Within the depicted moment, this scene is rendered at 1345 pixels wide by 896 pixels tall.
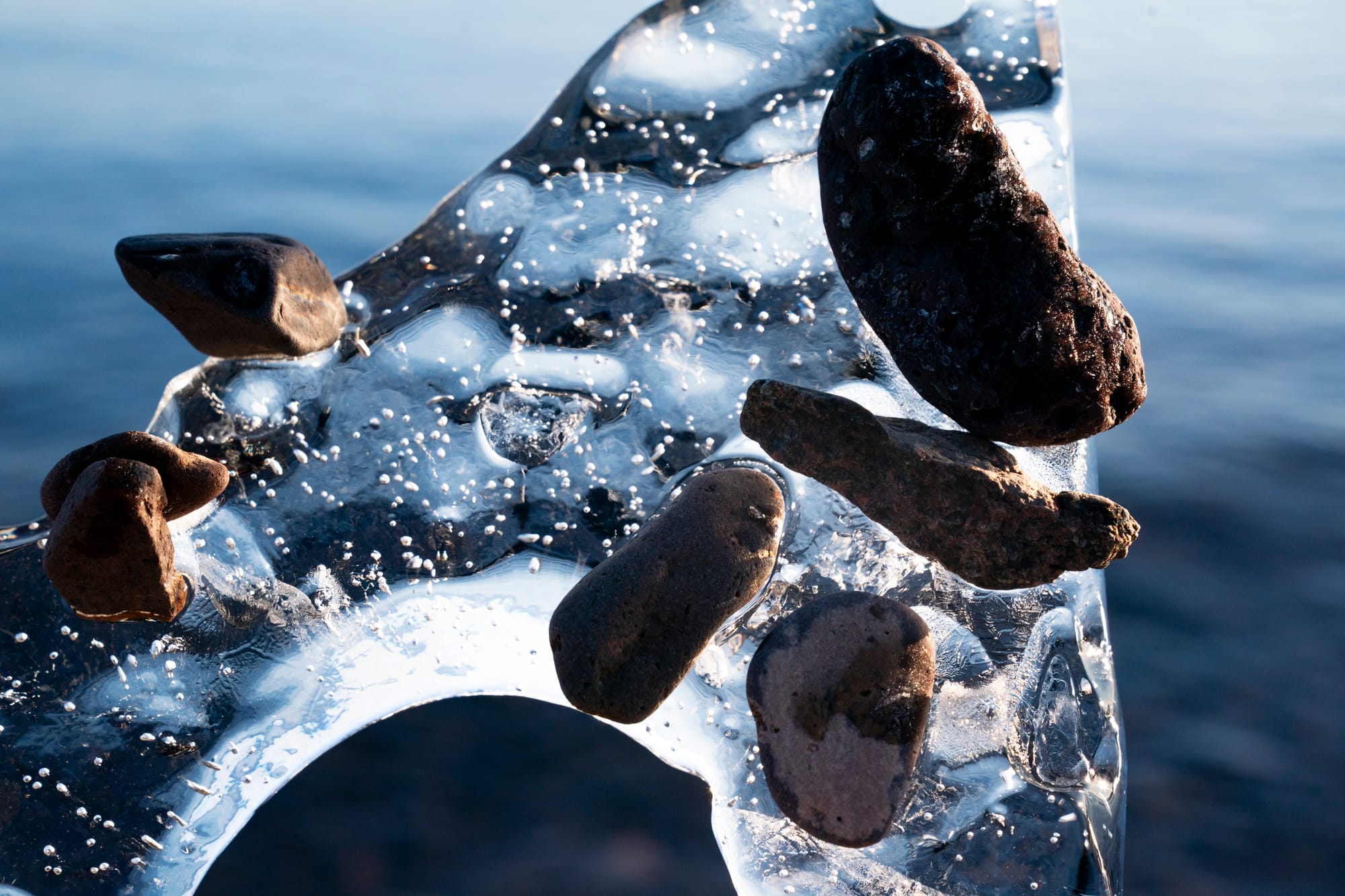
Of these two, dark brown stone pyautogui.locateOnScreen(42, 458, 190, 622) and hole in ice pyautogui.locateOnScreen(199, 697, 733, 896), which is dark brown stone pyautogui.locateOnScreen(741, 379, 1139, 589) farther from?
dark brown stone pyautogui.locateOnScreen(42, 458, 190, 622)

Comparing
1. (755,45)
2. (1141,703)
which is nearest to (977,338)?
(1141,703)

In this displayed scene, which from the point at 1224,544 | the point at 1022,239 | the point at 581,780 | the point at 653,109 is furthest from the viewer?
the point at 1224,544

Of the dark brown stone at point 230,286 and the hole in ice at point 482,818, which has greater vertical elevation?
the dark brown stone at point 230,286

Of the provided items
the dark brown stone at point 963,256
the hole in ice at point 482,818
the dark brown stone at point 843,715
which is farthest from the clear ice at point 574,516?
the dark brown stone at point 963,256

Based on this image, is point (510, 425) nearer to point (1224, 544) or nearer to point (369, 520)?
point (369, 520)

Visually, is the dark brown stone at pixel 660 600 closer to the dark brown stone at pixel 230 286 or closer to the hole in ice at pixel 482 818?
the hole in ice at pixel 482 818

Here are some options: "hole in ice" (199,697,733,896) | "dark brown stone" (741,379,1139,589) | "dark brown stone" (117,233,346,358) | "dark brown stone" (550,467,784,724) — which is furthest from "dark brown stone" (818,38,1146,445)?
"dark brown stone" (117,233,346,358)
